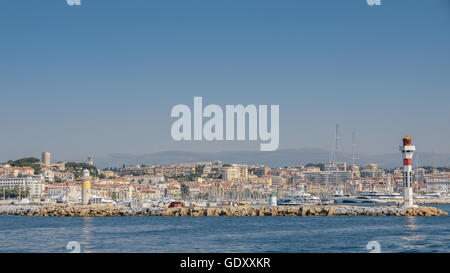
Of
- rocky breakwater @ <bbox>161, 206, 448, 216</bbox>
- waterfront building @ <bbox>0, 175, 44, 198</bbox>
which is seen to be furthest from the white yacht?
waterfront building @ <bbox>0, 175, 44, 198</bbox>

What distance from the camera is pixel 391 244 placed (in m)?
12.9

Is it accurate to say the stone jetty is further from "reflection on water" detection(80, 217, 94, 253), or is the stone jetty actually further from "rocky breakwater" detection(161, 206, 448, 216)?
"reflection on water" detection(80, 217, 94, 253)

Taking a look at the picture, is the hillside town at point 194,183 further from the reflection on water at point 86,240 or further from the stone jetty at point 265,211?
the reflection on water at point 86,240

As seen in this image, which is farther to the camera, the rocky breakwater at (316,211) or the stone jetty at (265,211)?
the stone jetty at (265,211)

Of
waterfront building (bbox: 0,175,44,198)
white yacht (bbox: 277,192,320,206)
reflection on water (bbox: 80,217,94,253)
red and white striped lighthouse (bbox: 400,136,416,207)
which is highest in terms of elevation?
red and white striped lighthouse (bbox: 400,136,416,207)

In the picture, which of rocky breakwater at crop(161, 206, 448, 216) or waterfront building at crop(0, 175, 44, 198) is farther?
waterfront building at crop(0, 175, 44, 198)

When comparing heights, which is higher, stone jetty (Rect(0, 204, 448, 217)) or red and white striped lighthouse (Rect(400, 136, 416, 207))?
red and white striped lighthouse (Rect(400, 136, 416, 207))

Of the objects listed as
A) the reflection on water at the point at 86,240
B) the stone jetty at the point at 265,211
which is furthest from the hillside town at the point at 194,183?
the reflection on water at the point at 86,240

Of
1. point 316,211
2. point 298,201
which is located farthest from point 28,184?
point 316,211

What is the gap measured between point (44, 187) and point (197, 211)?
125ft
